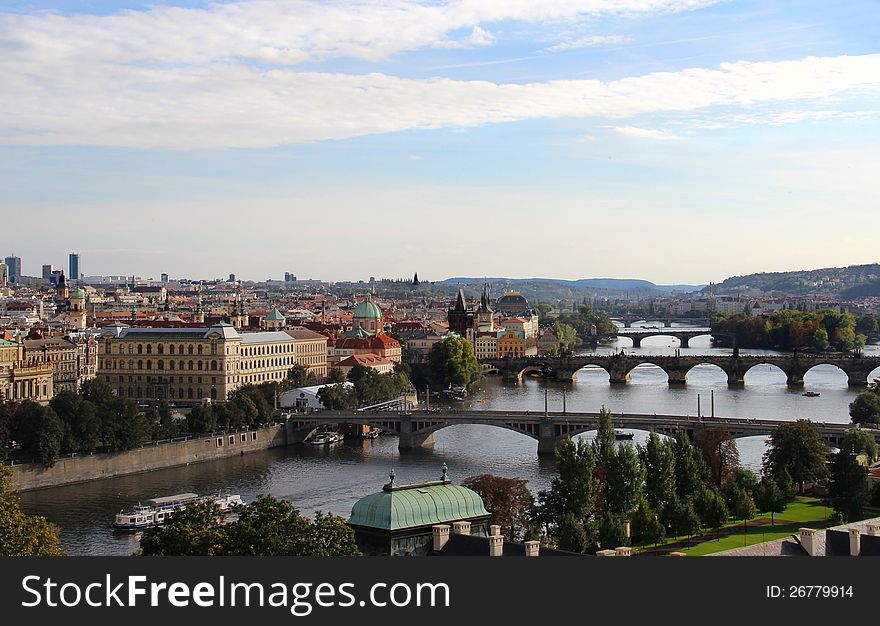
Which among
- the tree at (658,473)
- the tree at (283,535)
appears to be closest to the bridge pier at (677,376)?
the tree at (658,473)

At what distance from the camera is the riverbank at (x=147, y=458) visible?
127 ft

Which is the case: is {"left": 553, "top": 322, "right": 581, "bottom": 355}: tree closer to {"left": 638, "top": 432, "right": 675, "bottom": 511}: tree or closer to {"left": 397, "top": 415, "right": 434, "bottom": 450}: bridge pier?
{"left": 397, "top": 415, "right": 434, "bottom": 450}: bridge pier

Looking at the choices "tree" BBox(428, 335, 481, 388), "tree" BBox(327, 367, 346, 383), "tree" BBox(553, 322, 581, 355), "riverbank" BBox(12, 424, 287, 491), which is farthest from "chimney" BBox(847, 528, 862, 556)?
"tree" BBox(553, 322, 581, 355)

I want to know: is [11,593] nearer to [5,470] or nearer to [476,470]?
[5,470]

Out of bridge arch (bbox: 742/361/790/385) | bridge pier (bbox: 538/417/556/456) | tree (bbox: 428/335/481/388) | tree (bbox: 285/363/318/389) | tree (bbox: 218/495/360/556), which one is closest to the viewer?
tree (bbox: 218/495/360/556)

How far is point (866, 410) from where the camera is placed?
4947 centimetres

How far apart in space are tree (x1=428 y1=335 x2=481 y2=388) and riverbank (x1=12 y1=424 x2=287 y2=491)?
24.4 metres

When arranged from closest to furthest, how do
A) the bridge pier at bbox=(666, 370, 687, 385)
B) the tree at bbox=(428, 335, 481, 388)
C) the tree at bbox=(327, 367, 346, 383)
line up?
1. the tree at bbox=(327, 367, 346, 383)
2. the tree at bbox=(428, 335, 481, 388)
3. the bridge pier at bbox=(666, 370, 687, 385)

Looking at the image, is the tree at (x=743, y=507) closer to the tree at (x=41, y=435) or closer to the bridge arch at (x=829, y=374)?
the tree at (x=41, y=435)

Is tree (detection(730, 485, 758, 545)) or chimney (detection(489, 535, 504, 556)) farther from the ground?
chimney (detection(489, 535, 504, 556))

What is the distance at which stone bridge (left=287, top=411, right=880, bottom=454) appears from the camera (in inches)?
1741

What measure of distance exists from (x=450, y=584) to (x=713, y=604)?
2.41 meters

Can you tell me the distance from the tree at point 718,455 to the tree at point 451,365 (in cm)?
3595

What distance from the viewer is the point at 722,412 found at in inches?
2291
